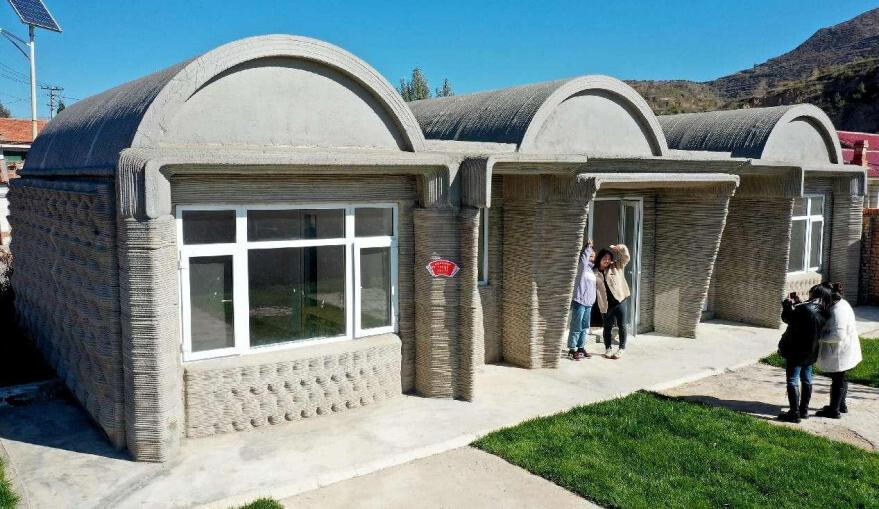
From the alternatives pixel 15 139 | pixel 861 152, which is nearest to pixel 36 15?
pixel 15 139

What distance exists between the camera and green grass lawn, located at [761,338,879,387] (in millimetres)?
9516

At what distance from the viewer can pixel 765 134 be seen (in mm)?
12719

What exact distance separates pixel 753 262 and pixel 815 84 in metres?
40.7

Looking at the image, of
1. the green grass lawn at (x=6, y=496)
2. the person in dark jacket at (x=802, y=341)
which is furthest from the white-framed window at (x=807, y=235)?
Result: the green grass lawn at (x=6, y=496)

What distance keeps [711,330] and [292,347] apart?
810 centimetres

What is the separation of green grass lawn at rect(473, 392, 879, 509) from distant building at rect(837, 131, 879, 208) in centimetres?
1011

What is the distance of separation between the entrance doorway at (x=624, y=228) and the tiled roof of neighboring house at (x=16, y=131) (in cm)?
3301

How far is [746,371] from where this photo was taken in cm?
1012

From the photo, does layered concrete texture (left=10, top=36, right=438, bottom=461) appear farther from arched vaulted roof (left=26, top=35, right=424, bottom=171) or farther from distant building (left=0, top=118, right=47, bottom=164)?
distant building (left=0, top=118, right=47, bottom=164)

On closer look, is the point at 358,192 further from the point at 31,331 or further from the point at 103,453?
the point at 31,331

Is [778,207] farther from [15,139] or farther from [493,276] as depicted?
[15,139]

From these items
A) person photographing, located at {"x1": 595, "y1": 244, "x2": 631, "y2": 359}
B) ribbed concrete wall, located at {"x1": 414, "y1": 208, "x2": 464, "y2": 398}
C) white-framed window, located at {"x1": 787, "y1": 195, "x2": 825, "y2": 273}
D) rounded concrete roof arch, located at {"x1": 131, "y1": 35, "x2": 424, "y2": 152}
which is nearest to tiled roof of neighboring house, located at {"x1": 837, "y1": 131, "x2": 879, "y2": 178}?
white-framed window, located at {"x1": 787, "y1": 195, "x2": 825, "y2": 273}

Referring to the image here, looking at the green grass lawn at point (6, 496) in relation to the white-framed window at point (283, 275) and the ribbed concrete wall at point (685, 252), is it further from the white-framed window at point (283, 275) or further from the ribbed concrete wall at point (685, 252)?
the ribbed concrete wall at point (685, 252)

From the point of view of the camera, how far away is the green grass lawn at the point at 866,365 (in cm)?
952
